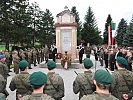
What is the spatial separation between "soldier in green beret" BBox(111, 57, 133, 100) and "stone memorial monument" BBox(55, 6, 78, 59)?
65.2ft

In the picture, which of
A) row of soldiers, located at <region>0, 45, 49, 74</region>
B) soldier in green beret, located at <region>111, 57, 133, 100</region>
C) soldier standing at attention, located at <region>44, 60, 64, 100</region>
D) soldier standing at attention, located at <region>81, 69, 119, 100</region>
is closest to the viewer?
soldier standing at attention, located at <region>81, 69, 119, 100</region>

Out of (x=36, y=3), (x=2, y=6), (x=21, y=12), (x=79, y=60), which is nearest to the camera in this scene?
(x=79, y=60)

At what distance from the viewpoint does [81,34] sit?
249ft

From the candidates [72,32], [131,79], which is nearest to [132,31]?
[72,32]

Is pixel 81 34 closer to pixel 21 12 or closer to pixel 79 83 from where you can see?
pixel 21 12

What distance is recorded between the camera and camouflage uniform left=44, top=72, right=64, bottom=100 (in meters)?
6.49

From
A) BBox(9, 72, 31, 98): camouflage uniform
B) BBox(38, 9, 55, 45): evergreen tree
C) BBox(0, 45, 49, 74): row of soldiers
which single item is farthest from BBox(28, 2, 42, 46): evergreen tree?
BBox(9, 72, 31, 98): camouflage uniform

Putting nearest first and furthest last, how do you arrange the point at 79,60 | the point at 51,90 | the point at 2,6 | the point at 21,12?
Answer: the point at 51,90 → the point at 79,60 → the point at 2,6 → the point at 21,12

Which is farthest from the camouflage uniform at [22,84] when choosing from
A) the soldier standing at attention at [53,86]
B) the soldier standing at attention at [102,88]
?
the soldier standing at attention at [102,88]

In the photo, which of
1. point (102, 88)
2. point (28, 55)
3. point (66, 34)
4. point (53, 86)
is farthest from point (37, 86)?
point (66, 34)

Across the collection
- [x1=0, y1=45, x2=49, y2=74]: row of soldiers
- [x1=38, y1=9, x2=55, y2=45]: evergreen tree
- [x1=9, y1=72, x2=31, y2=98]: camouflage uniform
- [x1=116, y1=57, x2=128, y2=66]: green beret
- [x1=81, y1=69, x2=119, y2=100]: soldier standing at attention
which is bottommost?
[x1=0, y1=45, x2=49, y2=74]: row of soldiers

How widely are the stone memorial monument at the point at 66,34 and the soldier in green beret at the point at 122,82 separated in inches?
783

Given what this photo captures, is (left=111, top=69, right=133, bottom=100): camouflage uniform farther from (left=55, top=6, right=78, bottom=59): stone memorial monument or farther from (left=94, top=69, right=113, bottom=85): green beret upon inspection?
(left=55, top=6, right=78, bottom=59): stone memorial monument

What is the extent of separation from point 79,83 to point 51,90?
0.69 m
